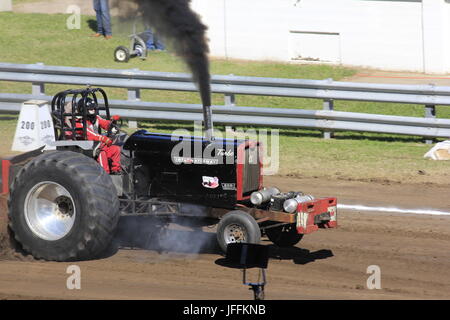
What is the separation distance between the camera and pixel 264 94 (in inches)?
578

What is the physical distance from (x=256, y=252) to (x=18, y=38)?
50.3 ft

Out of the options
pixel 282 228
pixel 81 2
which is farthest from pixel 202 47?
pixel 81 2

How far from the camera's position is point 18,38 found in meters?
20.5

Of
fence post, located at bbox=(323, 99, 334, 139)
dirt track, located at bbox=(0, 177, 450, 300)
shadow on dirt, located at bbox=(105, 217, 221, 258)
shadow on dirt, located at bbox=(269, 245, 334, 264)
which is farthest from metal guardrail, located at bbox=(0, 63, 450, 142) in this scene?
shadow on dirt, located at bbox=(269, 245, 334, 264)

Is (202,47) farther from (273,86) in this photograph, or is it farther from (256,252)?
(273,86)

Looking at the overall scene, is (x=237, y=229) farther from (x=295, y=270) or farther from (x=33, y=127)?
(x=33, y=127)

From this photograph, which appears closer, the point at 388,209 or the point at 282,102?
the point at 388,209

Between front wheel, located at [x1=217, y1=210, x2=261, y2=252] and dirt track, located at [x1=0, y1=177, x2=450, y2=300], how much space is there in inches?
12.2

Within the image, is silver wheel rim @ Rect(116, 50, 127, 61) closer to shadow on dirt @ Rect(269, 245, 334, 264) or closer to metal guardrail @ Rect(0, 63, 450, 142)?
metal guardrail @ Rect(0, 63, 450, 142)

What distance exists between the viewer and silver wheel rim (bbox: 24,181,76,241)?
863 centimetres

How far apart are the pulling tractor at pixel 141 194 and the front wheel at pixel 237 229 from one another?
0.01m

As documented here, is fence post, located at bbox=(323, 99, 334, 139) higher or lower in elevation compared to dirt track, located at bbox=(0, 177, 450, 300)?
higher

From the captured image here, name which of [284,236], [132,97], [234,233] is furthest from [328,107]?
[234,233]

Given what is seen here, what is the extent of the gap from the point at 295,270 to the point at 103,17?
523 inches
